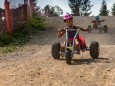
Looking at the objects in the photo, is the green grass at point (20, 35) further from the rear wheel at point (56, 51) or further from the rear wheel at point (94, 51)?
the rear wheel at point (94, 51)

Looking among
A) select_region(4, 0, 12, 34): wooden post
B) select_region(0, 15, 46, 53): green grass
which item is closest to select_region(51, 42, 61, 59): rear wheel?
select_region(0, 15, 46, 53): green grass

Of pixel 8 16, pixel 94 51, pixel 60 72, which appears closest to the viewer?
pixel 60 72

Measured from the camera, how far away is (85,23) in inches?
1221

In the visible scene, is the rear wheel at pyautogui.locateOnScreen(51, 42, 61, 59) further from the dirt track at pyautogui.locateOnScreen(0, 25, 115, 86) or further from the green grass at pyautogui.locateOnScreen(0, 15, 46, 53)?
the green grass at pyautogui.locateOnScreen(0, 15, 46, 53)

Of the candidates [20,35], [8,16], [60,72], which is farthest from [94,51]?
[8,16]

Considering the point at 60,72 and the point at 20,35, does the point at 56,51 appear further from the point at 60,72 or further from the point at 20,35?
the point at 20,35

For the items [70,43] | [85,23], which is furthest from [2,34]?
[85,23]

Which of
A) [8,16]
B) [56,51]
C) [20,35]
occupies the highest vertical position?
[8,16]

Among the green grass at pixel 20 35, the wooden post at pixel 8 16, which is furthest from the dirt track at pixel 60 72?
the wooden post at pixel 8 16

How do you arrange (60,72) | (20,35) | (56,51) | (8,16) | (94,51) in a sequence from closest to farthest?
(60,72)
(94,51)
(56,51)
(8,16)
(20,35)

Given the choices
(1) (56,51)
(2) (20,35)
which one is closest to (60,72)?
(1) (56,51)

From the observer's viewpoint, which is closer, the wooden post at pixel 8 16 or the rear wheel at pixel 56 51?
the rear wheel at pixel 56 51

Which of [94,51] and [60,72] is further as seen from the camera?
[94,51]

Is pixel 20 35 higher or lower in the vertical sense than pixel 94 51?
lower
